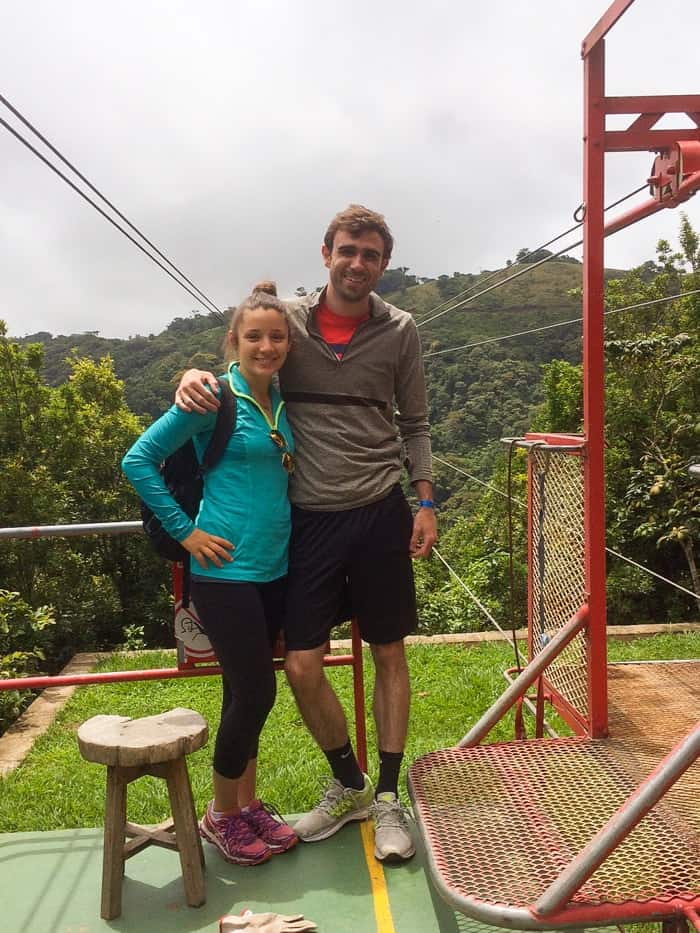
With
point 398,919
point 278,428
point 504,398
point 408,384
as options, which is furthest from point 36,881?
point 504,398

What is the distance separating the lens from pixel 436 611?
11.0 metres

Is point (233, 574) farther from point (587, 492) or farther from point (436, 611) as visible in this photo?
point (436, 611)

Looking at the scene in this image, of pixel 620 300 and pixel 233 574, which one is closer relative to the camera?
pixel 233 574

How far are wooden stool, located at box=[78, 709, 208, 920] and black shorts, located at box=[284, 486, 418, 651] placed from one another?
1.33 feet

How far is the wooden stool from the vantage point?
2086mm

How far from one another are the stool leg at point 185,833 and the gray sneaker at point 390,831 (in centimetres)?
49

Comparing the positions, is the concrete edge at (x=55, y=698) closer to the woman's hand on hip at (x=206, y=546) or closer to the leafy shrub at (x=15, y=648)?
the leafy shrub at (x=15, y=648)

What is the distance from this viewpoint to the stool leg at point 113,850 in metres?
2.13

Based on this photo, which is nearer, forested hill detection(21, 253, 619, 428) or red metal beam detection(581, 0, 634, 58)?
red metal beam detection(581, 0, 634, 58)

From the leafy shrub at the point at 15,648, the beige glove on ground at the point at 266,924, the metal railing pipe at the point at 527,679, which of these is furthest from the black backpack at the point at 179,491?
the leafy shrub at the point at 15,648

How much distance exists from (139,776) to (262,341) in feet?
3.90

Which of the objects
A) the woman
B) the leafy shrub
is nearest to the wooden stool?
the woman

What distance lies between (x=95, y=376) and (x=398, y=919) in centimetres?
2329

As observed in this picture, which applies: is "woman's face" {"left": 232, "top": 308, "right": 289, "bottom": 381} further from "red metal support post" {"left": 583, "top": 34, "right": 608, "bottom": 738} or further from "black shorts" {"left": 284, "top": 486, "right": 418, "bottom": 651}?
"red metal support post" {"left": 583, "top": 34, "right": 608, "bottom": 738}
